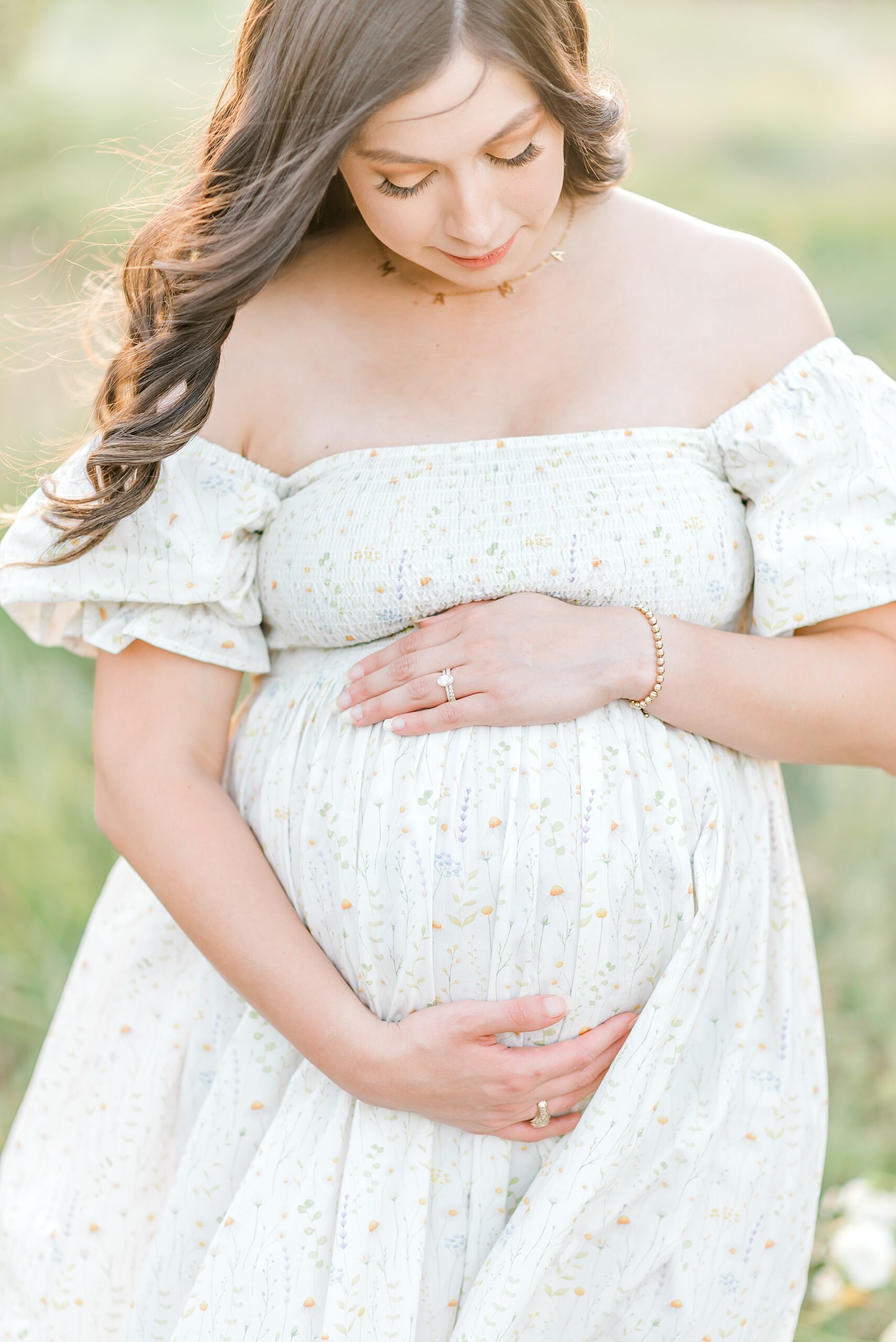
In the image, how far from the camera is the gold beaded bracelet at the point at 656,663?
1.29 meters

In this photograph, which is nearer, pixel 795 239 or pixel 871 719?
pixel 871 719

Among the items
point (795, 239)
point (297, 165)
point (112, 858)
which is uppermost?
point (297, 165)

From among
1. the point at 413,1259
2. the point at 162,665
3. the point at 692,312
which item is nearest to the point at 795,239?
the point at 692,312

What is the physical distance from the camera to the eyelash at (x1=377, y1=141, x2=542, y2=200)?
121 cm

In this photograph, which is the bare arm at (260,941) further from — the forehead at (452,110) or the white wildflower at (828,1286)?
the white wildflower at (828,1286)

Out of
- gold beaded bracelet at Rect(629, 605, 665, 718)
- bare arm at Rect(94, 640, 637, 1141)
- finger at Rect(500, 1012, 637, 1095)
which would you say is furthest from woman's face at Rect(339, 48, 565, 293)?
finger at Rect(500, 1012, 637, 1095)

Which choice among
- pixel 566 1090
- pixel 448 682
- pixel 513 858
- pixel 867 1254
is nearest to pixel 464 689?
pixel 448 682

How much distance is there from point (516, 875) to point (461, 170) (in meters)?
0.73

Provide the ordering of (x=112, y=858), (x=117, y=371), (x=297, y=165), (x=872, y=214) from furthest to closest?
1. (x=872, y=214)
2. (x=112, y=858)
3. (x=117, y=371)
4. (x=297, y=165)

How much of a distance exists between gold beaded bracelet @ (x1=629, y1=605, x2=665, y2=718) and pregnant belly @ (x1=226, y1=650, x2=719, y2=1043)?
29 mm

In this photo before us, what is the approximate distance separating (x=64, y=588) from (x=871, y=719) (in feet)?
3.20

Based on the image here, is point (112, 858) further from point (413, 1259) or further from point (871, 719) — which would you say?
point (871, 719)

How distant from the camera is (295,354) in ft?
4.70

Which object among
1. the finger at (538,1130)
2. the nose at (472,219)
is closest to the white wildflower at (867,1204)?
the finger at (538,1130)
